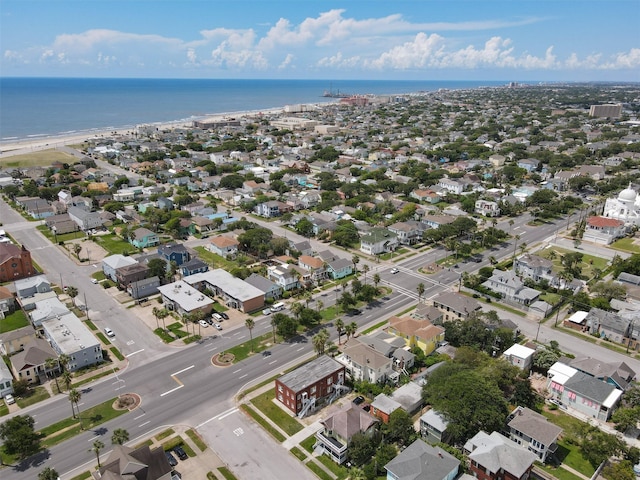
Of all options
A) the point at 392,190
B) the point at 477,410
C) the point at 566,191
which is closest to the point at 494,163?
the point at 566,191

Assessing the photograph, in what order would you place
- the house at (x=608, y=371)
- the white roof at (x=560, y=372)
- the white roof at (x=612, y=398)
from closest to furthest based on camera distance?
the white roof at (x=612, y=398), the house at (x=608, y=371), the white roof at (x=560, y=372)

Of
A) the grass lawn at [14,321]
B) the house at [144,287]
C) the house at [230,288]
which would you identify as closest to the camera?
the grass lawn at [14,321]

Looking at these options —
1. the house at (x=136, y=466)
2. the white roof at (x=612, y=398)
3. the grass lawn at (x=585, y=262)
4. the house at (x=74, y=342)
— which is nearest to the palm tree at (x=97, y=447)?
the house at (x=136, y=466)

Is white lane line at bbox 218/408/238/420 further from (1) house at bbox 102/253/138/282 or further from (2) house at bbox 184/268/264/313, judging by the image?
(1) house at bbox 102/253/138/282

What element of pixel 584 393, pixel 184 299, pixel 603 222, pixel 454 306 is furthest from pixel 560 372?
pixel 603 222

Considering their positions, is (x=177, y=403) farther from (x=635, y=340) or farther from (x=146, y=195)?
(x=146, y=195)

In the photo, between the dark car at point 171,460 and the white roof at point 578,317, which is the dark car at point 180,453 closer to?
the dark car at point 171,460

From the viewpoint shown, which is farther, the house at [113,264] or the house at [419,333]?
the house at [113,264]

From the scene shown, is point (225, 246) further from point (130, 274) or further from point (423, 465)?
point (423, 465)
